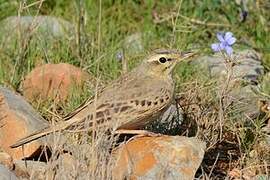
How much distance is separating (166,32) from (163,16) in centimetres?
23

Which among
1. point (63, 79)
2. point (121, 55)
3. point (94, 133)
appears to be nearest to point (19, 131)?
point (94, 133)

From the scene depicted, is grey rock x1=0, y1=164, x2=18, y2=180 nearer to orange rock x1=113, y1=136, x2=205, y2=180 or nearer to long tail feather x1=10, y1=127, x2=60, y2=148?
long tail feather x1=10, y1=127, x2=60, y2=148

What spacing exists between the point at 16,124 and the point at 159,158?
1.07m

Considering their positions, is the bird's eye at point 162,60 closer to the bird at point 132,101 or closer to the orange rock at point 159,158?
the bird at point 132,101

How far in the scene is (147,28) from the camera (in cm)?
1010

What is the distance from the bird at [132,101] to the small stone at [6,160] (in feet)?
0.58

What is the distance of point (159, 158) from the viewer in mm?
6707

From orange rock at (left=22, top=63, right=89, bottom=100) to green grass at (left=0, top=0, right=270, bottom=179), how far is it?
0.42 ft

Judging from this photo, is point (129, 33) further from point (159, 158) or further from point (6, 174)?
point (6, 174)

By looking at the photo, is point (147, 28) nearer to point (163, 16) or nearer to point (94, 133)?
point (163, 16)

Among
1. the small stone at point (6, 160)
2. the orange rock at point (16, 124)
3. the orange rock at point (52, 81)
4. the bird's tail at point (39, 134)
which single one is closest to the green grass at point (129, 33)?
the orange rock at point (52, 81)

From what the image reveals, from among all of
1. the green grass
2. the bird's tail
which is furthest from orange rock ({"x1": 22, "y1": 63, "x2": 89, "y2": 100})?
the bird's tail

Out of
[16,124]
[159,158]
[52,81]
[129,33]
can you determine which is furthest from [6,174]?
[129,33]

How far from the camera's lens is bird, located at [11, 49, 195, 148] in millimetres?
6824
